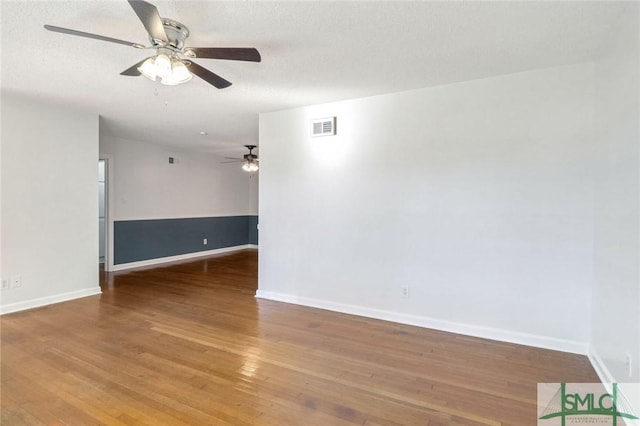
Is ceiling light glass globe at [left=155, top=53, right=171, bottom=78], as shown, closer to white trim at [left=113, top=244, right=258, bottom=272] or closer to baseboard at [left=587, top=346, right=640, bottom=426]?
baseboard at [left=587, top=346, right=640, bottom=426]

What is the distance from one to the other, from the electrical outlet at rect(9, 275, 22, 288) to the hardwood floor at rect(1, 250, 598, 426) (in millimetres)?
367

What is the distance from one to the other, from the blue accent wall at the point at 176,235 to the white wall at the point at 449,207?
354 cm

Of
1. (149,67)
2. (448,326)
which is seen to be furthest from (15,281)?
(448,326)

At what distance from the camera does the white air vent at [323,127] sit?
12.3 ft

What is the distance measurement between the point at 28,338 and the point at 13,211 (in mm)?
1551

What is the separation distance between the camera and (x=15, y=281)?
3682 millimetres

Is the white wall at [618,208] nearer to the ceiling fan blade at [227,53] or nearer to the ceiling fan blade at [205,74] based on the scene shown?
the ceiling fan blade at [227,53]

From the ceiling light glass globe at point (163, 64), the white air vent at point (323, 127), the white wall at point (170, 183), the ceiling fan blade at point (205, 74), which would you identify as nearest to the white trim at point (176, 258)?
the white wall at point (170, 183)

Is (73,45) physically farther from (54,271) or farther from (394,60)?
(54,271)

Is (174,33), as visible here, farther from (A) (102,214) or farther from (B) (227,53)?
(A) (102,214)

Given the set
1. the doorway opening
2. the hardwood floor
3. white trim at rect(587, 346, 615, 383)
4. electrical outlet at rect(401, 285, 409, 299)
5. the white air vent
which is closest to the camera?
the hardwood floor

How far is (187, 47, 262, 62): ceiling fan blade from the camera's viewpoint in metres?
1.99

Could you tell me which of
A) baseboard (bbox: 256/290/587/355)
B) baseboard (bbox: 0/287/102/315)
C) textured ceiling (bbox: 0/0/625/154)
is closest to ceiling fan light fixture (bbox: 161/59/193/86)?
textured ceiling (bbox: 0/0/625/154)

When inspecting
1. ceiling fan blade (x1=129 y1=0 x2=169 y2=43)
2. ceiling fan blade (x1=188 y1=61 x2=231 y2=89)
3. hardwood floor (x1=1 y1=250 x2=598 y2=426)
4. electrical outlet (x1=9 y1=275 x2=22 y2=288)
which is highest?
ceiling fan blade (x1=129 y1=0 x2=169 y2=43)
